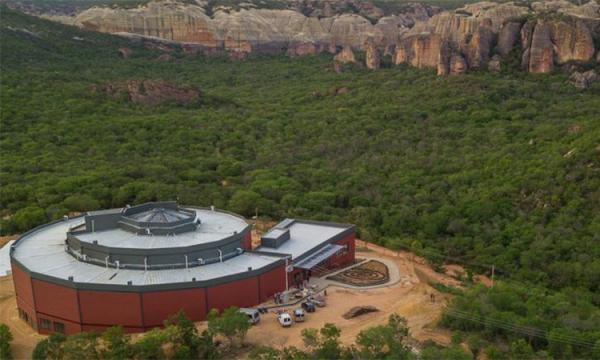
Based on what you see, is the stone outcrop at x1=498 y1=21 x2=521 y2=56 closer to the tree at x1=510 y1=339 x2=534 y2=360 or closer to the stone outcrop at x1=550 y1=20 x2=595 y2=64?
the stone outcrop at x1=550 y1=20 x2=595 y2=64

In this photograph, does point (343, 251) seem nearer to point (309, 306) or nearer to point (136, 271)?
point (309, 306)

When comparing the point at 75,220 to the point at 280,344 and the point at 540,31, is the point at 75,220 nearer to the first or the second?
the point at 280,344

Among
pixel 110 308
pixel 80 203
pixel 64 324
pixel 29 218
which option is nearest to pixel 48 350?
pixel 110 308

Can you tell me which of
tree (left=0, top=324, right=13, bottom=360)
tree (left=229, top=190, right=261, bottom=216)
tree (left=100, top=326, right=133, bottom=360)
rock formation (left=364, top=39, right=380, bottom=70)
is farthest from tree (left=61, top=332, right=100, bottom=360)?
rock formation (left=364, top=39, right=380, bottom=70)

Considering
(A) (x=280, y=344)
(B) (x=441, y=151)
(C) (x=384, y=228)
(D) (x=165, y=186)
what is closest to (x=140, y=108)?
(D) (x=165, y=186)

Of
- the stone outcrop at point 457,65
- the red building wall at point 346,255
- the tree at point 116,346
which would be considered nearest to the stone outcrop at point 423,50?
the stone outcrop at point 457,65

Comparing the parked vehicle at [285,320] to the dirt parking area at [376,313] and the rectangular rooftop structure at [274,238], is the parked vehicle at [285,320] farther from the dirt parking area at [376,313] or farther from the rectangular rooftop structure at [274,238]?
the rectangular rooftop structure at [274,238]
